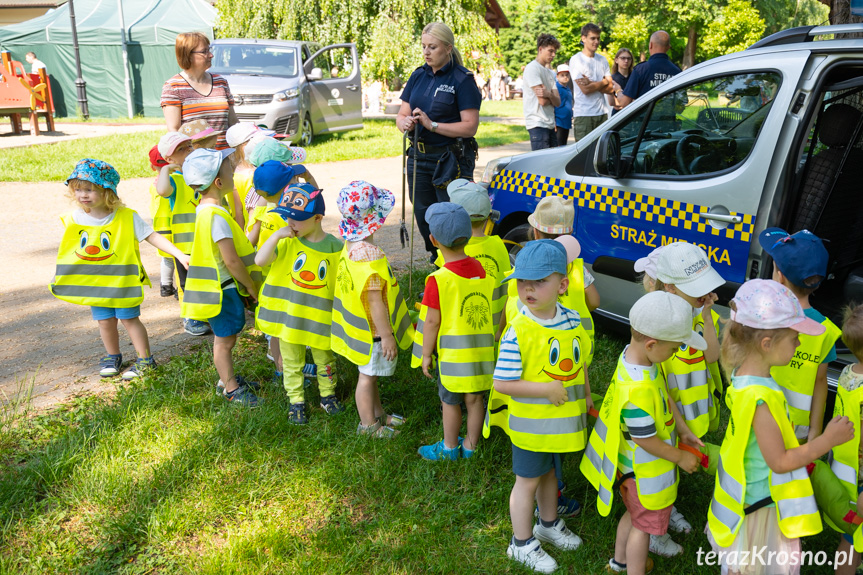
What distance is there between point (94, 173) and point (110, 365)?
49.9 inches

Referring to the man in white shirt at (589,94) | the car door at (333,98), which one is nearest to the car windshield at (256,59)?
the car door at (333,98)

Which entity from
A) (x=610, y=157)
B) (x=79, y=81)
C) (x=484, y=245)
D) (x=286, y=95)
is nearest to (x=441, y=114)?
(x=610, y=157)

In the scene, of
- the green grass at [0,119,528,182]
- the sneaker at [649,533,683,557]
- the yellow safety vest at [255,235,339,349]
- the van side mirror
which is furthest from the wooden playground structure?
the sneaker at [649,533,683,557]

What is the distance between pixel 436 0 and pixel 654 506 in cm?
1912

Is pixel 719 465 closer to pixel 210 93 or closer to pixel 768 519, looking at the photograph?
pixel 768 519

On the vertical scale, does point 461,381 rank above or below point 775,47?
below

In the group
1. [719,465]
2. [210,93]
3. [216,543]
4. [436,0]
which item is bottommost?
[216,543]

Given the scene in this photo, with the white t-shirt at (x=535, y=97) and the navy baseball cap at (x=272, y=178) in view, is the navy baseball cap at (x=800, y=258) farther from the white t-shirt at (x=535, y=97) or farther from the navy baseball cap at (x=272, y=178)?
the white t-shirt at (x=535, y=97)

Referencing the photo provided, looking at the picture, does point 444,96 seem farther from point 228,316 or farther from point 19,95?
point 19,95

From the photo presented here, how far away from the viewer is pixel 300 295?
154 inches

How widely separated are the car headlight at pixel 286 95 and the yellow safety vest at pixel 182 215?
29.8 ft

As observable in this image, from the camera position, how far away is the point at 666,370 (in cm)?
297

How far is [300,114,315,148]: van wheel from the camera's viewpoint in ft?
49.3

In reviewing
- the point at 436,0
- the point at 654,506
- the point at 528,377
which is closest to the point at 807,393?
the point at 654,506
